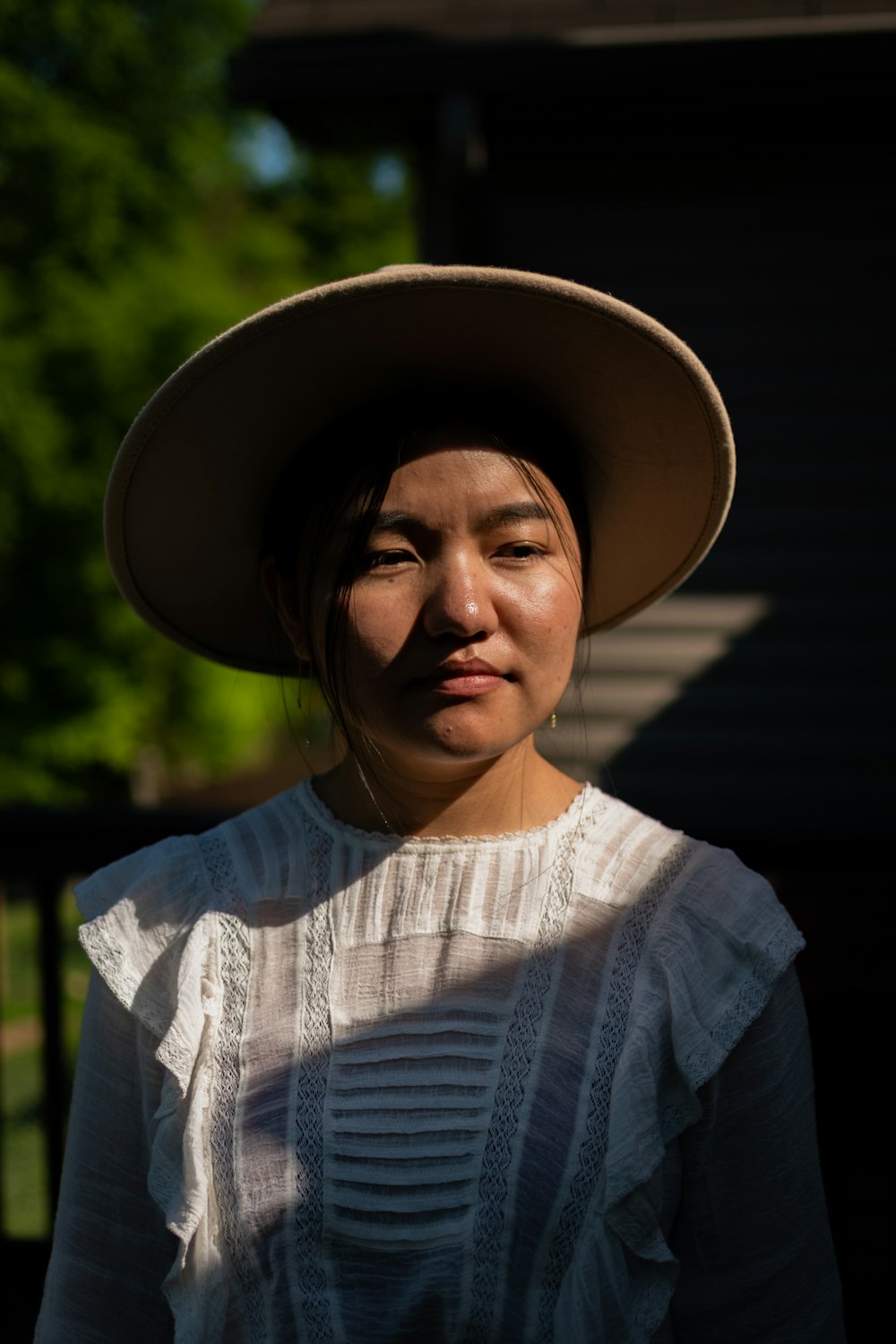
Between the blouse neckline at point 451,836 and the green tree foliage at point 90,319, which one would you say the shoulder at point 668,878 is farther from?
the green tree foliage at point 90,319

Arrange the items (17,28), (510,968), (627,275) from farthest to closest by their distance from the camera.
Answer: (17,28) < (627,275) < (510,968)

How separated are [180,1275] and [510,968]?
0.46 metres

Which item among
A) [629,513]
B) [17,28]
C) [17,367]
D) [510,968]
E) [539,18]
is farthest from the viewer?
[17,28]

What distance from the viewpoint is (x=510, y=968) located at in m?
1.33

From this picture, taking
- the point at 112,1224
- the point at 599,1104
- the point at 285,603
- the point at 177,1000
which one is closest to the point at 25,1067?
the point at 112,1224

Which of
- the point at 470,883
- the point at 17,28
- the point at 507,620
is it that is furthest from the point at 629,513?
the point at 17,28

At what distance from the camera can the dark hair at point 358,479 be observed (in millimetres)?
1272

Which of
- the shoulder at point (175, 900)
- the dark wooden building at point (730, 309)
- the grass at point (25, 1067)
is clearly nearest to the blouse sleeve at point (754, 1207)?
the shoulder at point (175, 900)

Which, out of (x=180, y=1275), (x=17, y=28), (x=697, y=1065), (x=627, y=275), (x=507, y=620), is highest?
(x=17, y=28)

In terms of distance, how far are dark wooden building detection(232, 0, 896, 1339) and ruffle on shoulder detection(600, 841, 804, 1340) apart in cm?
285

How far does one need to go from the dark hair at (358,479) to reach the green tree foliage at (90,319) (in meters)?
7.77

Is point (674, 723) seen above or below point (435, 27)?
below

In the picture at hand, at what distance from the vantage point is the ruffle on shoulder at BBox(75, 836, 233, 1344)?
125cm

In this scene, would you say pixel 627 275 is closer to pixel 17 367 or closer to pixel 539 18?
pixel 539 18
